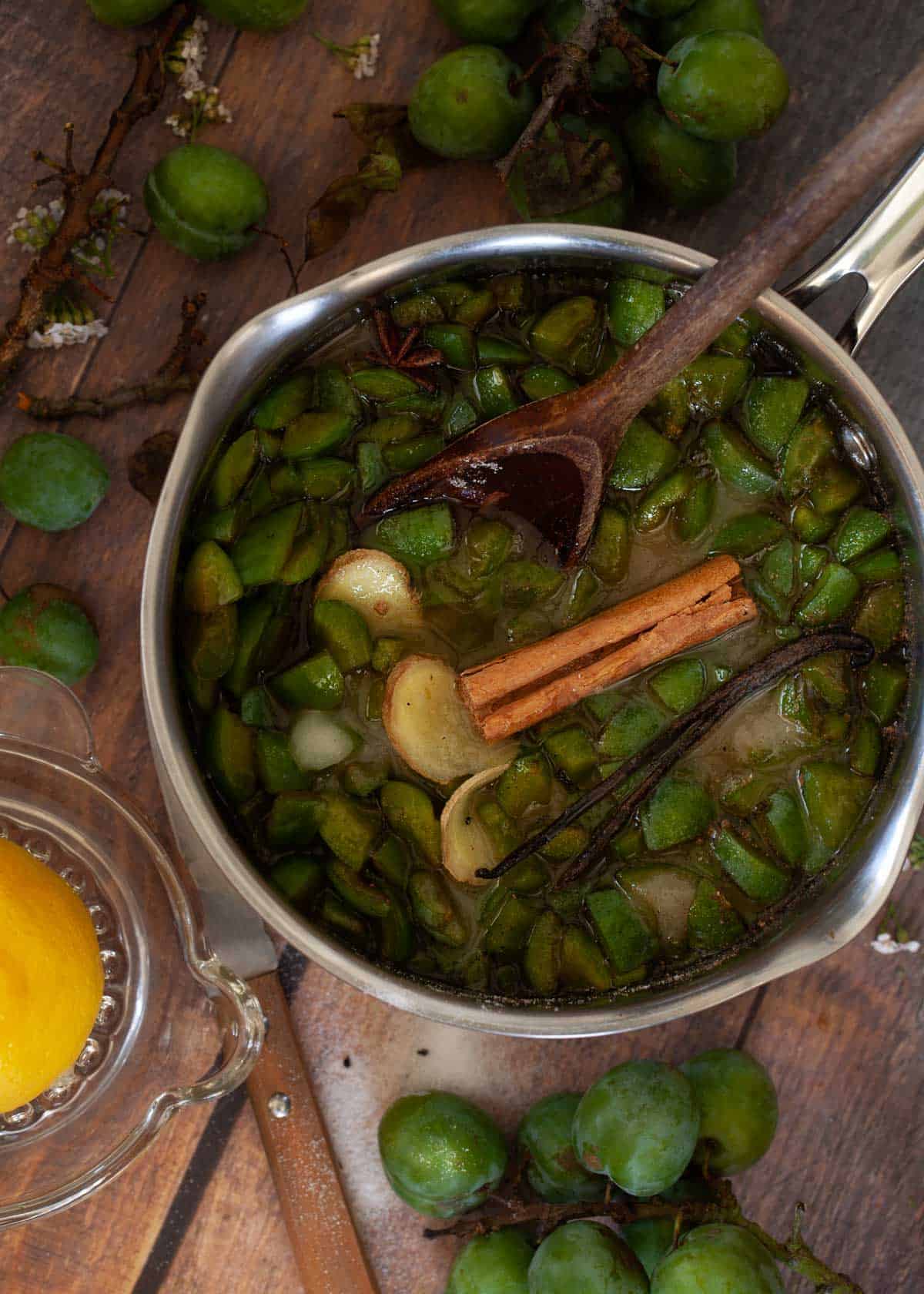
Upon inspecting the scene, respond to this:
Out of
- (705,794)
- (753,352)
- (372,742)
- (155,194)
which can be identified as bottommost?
(372,742)

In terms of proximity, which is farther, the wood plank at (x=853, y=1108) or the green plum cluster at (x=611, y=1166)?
the wood plank at (x=853, y=1108)

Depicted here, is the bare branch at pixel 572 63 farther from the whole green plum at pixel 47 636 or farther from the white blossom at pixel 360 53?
the whole green plum at pixel 47 636

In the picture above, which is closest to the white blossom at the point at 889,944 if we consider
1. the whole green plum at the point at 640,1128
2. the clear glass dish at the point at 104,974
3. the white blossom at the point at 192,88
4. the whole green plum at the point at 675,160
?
the whole green plum at the point at 640,1128

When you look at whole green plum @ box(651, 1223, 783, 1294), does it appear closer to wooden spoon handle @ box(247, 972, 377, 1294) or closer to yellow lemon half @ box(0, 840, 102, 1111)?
wooden spoon handle @ box(247, 972, 377, 1294)

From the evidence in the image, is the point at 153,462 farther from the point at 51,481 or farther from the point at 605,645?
the point at 605,645

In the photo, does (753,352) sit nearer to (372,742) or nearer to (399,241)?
(399,241)

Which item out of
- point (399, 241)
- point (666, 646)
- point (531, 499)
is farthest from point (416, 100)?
point (666, 646)

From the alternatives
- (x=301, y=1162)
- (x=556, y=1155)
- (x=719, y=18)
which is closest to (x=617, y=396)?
(x=719, y=18)
